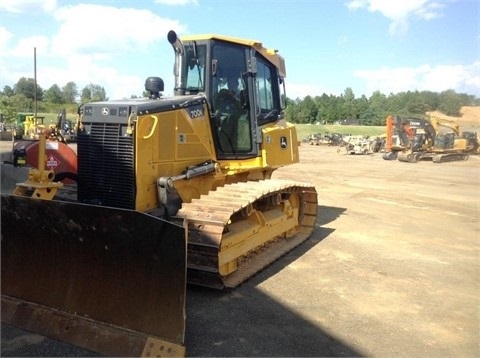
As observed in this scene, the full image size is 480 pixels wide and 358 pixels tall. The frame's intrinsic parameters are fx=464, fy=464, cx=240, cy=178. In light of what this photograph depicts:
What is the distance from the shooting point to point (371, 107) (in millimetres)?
101938

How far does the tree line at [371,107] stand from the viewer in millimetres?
89312

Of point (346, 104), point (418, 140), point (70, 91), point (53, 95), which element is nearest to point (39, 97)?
point (53, 95)

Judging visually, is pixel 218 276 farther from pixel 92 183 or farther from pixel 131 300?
pixel 92 183

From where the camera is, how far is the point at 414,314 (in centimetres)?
461

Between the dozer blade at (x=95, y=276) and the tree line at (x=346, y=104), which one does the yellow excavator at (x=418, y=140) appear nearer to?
the dozer blade at (x=95, y=276)

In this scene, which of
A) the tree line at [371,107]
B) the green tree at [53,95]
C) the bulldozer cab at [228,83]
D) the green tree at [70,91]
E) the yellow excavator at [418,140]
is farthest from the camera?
the green tree at [70,91]

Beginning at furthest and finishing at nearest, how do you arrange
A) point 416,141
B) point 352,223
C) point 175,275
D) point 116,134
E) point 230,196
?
1. point 416,141
2. point 352,223
3. point 230,196
4. point 116,134
5. point 175,275

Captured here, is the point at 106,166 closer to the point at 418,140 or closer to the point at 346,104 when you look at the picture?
the point at 418,140

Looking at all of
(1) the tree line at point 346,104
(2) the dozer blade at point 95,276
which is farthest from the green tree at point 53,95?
(2) the dozer blade at point 95,276

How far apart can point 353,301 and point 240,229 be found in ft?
4.89

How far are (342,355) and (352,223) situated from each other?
17.6 feet

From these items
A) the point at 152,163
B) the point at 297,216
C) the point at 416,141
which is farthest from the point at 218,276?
the point at 416,141

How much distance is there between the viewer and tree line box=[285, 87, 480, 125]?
293ft

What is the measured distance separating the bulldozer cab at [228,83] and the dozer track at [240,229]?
74 cm
